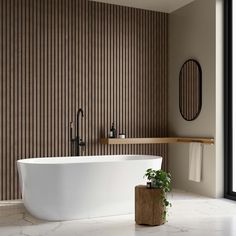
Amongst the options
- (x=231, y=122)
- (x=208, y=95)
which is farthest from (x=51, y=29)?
(x=231, y=122)

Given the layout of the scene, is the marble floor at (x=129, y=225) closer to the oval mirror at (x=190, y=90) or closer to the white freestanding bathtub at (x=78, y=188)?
the white freestanding bathtub at (x=78, y=188)

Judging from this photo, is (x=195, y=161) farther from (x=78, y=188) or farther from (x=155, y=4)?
(x=155, y=4)

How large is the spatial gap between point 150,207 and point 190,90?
7.14ft

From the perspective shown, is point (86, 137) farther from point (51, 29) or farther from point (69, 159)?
point (51, 29)

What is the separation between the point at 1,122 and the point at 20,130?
0.80 feet

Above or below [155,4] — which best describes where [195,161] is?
below

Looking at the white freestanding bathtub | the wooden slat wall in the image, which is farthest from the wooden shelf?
the white freestanding bathtub

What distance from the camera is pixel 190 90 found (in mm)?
5086

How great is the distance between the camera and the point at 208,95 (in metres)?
4.75

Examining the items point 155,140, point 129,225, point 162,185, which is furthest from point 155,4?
point 129,225

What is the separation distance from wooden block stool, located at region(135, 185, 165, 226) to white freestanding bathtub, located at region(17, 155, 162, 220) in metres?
0.36

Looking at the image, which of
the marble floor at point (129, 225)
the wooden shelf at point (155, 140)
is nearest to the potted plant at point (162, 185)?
the marble floor at point (129, 225)

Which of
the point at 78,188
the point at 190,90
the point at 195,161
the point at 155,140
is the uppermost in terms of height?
the point at 190,90

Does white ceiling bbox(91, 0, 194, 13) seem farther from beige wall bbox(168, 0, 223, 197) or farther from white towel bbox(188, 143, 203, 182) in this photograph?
white towel bbox(188, 143, 203, 182)
